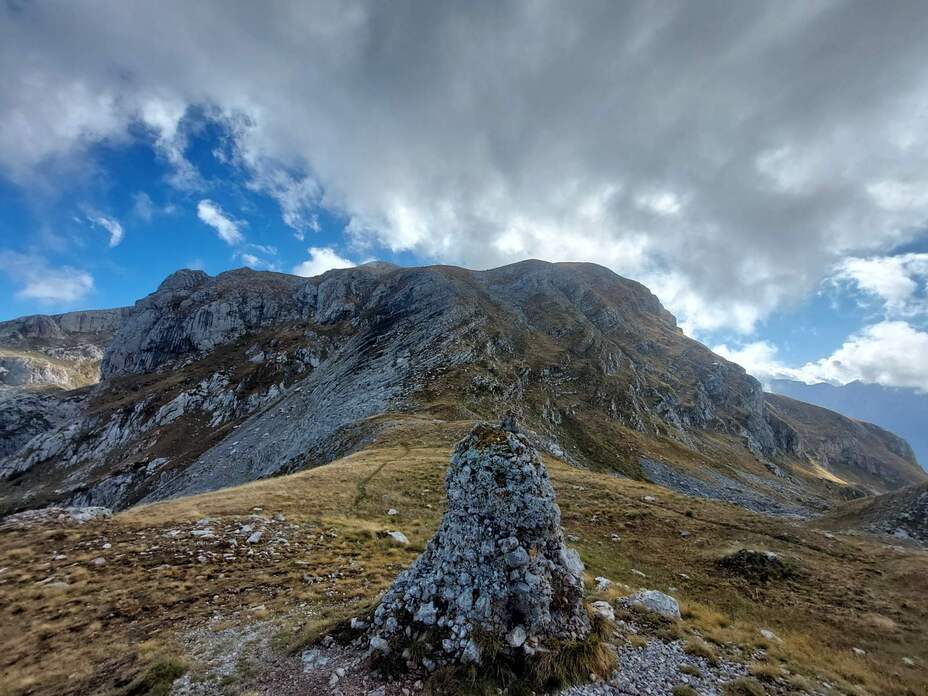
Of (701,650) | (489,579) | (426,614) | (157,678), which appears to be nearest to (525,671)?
(489,579)

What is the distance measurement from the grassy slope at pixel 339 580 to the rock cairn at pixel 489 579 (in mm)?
3730

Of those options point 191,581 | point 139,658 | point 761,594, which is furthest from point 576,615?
point 191,581

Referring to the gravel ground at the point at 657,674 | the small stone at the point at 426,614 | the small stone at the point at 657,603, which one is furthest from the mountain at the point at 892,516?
the small stone at the point at 426,614

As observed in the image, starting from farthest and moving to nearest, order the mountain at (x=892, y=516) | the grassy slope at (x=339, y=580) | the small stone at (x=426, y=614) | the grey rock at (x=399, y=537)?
1. the mountain at (x=892, y=516)
2. the grey rock at (x=399, y=537)
3. the grassy slope at (x=339, y=580)
4. the small stone at (x=426, y=614)

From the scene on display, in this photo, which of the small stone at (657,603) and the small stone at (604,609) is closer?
the small stone at (604,609)

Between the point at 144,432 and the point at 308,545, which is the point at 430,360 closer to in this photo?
the point at 308,545

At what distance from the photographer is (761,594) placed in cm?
1691

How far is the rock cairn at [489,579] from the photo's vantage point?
8914 millimetres

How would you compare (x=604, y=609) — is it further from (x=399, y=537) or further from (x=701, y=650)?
(x=399, y=537)

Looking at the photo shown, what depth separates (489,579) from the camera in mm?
9664

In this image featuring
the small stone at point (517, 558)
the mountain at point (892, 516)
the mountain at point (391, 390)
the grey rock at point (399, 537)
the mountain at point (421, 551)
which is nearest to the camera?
the mountain at point (421, 551)

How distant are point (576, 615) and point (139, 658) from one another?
453 inches

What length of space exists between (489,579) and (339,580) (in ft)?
27.1

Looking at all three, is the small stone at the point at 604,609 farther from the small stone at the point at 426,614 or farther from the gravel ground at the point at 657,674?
the small stone at the point at 426,614
